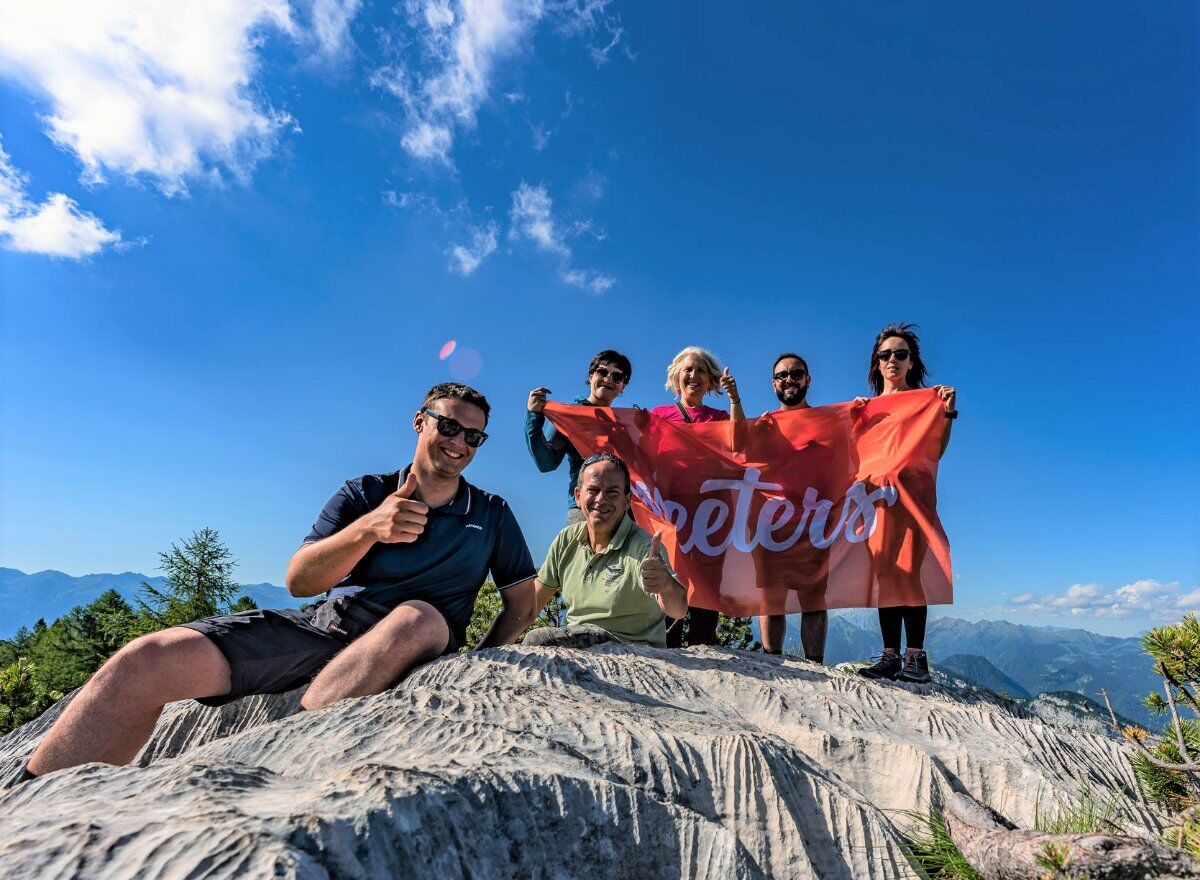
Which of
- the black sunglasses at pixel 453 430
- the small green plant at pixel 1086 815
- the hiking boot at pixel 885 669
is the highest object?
the black sunglasses at pixel 453 430

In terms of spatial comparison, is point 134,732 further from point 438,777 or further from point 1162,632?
point 1162,632

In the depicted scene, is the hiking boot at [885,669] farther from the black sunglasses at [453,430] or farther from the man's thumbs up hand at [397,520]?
the man's thumbs up hand at [397,520]

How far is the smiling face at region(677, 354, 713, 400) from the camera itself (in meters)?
7.07

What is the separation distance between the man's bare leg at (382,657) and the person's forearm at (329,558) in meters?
0.45

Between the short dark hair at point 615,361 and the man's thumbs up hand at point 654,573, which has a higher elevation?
the short dark hair at point 615,361

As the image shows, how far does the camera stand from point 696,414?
7.20 meters

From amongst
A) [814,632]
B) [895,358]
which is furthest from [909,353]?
[814,632]

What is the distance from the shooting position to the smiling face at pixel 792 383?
6.86 metres

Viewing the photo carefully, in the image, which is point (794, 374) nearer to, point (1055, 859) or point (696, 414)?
point (696, 414)

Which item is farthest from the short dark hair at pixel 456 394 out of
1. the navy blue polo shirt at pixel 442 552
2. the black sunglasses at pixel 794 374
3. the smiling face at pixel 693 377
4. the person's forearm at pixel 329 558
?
the black sunglasses at pixel 794 374

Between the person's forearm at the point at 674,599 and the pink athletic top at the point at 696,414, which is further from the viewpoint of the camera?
the pink athletic top at the point at 696,414

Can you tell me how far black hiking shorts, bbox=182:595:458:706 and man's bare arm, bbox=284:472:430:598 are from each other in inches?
7.3

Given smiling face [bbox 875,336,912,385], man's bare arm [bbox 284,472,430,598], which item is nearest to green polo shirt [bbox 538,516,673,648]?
man's bare arm [bbox 284,472,430,598]

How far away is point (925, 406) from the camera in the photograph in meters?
6.52
